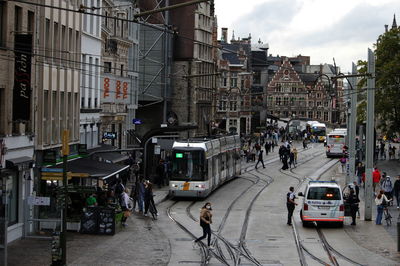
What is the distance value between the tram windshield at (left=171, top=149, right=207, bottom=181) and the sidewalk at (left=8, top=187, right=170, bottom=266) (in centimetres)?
1056

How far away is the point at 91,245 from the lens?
27.5m

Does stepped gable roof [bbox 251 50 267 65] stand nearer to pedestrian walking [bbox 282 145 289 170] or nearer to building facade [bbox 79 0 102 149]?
pedestrian walking [bbox 282 145 289 170]

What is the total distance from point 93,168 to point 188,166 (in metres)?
10.3

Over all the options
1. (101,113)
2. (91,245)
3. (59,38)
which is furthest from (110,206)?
(101,113)

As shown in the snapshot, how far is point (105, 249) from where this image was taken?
26.7 m

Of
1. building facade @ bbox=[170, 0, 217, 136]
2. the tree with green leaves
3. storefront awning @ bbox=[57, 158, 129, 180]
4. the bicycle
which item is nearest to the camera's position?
storefront awning @ bbox=[57, 158, 129, 180]

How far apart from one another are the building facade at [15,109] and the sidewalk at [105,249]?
102cm

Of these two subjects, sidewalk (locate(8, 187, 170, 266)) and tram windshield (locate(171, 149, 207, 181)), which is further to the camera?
tram windshield (locate(171, 149, 207, 181))

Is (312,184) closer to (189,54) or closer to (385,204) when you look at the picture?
(385,204)

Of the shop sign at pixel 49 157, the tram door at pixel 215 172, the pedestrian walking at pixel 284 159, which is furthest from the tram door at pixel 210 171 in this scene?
the pedestrian walking at pixel 284 159

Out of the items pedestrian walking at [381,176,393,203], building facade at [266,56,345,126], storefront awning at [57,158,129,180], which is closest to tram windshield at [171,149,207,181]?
storefront awning at [57,158,129,180]

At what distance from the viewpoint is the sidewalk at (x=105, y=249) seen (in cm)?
2439

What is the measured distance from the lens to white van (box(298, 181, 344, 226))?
107ft

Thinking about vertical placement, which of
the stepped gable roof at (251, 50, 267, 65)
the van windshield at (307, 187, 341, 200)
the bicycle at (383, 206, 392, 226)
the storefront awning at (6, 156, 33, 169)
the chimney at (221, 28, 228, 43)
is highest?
the chimney at (221, 28, 228, 43)
